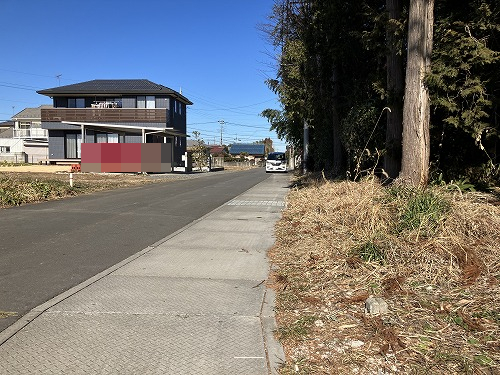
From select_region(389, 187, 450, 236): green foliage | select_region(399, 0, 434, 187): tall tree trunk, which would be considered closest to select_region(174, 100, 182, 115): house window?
select_region(399, 0, 434, 187): tall tree trunk

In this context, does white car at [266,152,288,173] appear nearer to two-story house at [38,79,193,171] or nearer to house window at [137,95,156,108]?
two-story house at [38,79,193,171]

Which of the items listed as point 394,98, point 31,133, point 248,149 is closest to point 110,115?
point 31,133

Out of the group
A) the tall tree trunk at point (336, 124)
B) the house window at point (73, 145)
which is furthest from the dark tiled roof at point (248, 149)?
the tall tree trunk at point (336, 124)

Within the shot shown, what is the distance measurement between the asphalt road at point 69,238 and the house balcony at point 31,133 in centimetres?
4611

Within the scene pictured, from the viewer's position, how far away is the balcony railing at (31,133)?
54906mm

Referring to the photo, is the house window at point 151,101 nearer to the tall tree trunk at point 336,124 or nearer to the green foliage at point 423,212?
the tall tree trunk at point 336,124

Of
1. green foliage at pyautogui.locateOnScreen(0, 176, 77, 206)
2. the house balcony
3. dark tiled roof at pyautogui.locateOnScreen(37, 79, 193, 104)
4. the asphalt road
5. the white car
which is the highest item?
dark tiled roof at pyautogui.locateOnScreen(37, 79, 193, 104)

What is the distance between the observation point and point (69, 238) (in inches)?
310

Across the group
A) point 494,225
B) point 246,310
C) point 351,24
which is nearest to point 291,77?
point 351,24

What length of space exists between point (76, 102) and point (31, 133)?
23.1m

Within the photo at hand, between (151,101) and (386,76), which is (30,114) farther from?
(386,76)

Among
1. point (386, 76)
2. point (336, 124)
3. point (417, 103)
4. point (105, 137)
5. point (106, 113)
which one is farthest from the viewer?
point (105, 137)

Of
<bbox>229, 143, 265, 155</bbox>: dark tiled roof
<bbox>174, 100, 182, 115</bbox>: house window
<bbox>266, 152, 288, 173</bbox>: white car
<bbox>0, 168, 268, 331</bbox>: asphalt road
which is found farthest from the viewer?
<bbox>229, 143, 265, 155</bbox>: dark tiled roof

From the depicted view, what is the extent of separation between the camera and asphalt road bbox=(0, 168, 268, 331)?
508 cm
